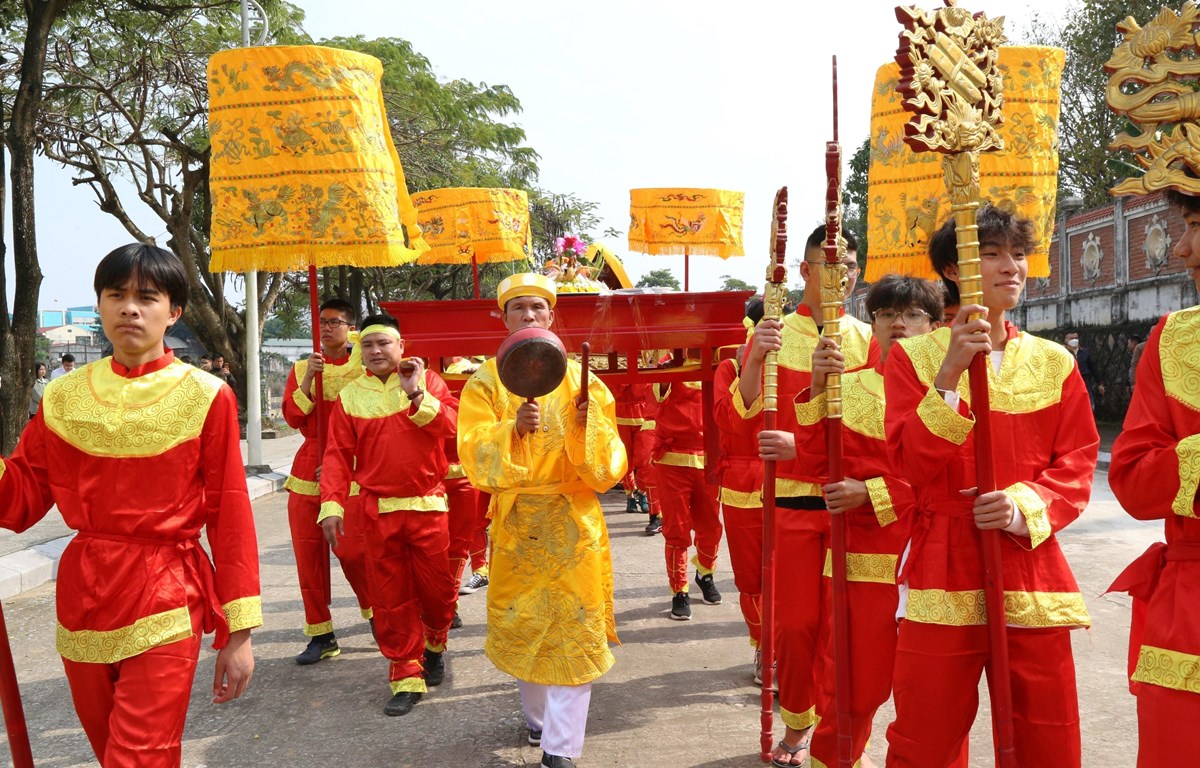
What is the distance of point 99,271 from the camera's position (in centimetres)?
316

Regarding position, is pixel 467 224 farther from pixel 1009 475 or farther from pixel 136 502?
pixel 1009 475

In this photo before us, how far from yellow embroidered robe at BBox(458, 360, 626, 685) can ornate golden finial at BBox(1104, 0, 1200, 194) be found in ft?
8.08

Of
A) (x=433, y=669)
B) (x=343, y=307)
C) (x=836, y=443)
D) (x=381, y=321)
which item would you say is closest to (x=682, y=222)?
(x=343, y=307)

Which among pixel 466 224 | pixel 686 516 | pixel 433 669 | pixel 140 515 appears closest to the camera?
pixel 140 515

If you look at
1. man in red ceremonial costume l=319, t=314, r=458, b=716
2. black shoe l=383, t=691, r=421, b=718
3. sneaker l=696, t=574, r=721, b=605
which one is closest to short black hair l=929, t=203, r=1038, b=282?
man in red ceremonial costume l=319, t=314, r=458, b=716

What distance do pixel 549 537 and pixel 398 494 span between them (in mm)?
1484

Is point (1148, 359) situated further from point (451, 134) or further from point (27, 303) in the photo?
point (451, 134)

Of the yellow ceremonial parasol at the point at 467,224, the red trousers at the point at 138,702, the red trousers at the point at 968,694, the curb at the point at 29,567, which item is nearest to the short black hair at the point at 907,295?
the red trousers at the point at 968,694

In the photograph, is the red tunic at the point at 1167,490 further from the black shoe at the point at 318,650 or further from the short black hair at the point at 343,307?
the short black hair at the point at 343,307

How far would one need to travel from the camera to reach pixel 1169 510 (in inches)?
89.5

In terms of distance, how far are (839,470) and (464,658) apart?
3.44 m

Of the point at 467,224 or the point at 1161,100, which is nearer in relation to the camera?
the point at 1161,100

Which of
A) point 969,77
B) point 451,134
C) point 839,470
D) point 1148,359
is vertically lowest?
point 839,470

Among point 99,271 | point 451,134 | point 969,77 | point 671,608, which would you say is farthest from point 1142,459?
point 451,134
